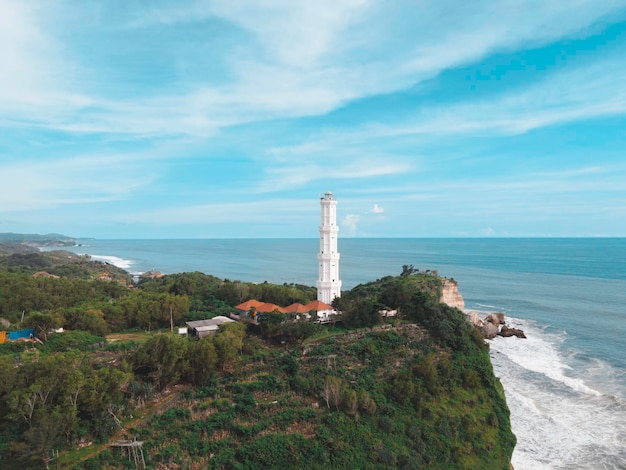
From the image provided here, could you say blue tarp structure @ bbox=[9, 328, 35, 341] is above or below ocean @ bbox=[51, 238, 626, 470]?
above

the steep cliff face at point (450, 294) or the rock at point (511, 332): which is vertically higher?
the steep cliff face at point (450, 294)

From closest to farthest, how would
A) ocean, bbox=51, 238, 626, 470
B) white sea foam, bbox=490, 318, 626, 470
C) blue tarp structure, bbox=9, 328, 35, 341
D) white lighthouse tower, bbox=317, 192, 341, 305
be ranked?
white sea foam, bbox=490, 318, 626, 470 < ocean, bbox=51, 238, 626, 470 < blue tarp structure, bbox=9, 328, 35, 341 < white lighthouse tower, bbox=317, 192, 341, 305

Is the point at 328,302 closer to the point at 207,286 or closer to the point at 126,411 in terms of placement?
the point at 207,286

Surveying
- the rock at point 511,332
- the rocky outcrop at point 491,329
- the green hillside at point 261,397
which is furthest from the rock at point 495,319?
the green hillside at point 261,397

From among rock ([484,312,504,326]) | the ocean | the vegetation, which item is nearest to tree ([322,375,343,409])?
the vegetation

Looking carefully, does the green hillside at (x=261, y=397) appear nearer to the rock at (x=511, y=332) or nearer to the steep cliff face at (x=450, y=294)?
the steep cliff face at (x=450, y=294)

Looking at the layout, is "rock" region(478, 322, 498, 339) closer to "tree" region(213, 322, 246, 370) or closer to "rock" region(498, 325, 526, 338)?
"rock" region(498, 325, 526, 338)

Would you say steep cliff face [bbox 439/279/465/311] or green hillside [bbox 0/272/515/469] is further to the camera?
steep cliff face [bbox 439/279/465/311]

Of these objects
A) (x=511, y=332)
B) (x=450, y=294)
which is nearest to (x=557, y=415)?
(x=511, y=332)
